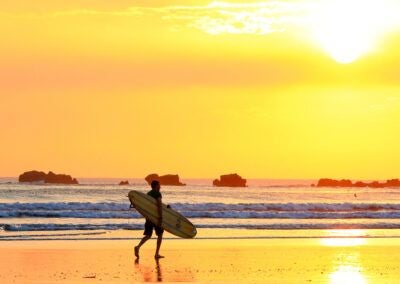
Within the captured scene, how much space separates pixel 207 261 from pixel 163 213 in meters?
3.78

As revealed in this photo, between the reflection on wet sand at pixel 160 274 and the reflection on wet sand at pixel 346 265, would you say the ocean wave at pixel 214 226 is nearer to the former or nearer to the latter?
the reflection on wet sand at pixel 346 265

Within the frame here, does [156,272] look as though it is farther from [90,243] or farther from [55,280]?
[90,243]

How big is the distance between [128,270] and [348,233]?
54.6 feet

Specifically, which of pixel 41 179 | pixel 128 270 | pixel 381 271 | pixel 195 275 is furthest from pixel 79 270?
pixel 41 179

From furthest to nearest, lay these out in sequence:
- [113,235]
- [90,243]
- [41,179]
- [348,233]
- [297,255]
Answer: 1. [41,179]
2. [348,233]
3. [113,235]
4. [90,243]
5. [297,255]

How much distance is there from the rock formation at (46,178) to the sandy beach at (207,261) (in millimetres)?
96702

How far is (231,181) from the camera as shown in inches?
5610

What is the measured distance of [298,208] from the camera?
6228cm

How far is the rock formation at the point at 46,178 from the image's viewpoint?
129250mm

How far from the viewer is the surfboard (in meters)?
27.7

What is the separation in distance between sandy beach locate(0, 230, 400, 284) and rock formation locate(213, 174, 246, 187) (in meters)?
105

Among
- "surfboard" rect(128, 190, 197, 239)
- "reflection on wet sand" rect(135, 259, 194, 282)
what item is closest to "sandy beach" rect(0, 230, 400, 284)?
"reflection on wet sand" rect(135, 259, 194, 282)

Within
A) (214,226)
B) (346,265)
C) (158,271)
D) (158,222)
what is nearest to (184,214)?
(214,226)

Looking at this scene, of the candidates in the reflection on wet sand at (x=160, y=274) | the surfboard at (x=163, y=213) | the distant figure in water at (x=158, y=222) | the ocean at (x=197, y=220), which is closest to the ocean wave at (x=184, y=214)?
the ocean at (x=197, y=220)
